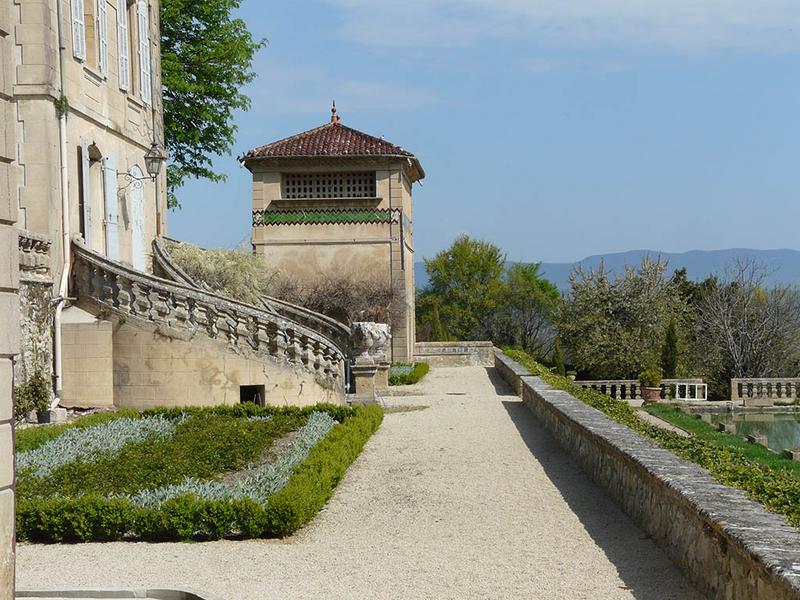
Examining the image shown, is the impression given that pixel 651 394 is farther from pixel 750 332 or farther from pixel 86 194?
pixel 86 194

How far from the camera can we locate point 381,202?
36906mm

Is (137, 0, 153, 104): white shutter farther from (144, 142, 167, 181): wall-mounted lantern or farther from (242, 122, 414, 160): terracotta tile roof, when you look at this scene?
(242, 122, 414, 160): terracotta tile roof

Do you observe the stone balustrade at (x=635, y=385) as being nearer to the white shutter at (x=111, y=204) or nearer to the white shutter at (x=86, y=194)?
the white shutter at (x=111, y=204)

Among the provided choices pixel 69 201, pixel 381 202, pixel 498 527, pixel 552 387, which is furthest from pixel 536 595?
pixel 381 202

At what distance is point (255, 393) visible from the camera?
18.8 metres

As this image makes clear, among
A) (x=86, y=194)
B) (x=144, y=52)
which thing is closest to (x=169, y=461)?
(x=86, y=194)

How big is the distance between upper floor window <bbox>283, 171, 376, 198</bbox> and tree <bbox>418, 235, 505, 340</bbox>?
28299 millimetres

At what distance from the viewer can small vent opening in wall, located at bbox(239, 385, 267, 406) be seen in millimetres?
18583

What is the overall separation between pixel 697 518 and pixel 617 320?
35429 millimetres

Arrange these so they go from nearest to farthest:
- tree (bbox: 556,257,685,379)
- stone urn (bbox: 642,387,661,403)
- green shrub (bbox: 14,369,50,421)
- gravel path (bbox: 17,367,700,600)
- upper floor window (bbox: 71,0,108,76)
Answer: gravel path (bbox: 17,367,700,600) → green shrub (bbox: 14,369,50,421) → upper floor window (bbox: 71,0,108,76) → stone urn (bbox: 642,387,661,403) → tree (bbox: 556,257,685,379)

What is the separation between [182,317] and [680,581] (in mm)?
12489

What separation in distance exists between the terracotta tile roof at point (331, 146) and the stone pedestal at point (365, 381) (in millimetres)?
15768

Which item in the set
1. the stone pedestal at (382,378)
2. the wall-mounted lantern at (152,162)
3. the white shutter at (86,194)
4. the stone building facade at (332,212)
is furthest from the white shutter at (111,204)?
the stone building facade at (332,212)

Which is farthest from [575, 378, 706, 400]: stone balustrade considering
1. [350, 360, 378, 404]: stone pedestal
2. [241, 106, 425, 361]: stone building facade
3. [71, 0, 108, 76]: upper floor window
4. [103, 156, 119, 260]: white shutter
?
[71, 0, 108, 76]: upper floor window
